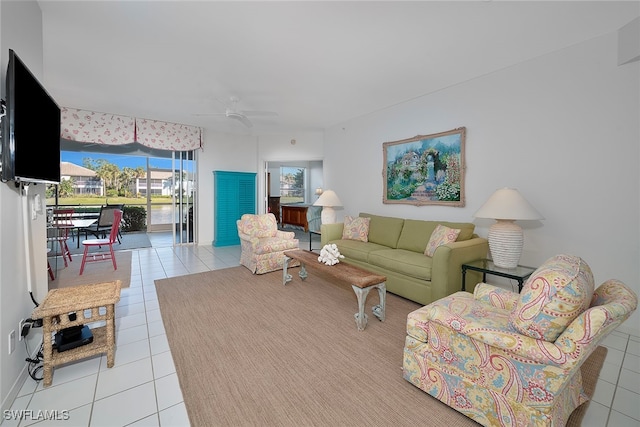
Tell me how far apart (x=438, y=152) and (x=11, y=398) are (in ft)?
15.2

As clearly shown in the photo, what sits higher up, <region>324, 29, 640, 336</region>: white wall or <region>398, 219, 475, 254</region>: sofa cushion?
<region>324, 29, 640, 336</region>: white wall

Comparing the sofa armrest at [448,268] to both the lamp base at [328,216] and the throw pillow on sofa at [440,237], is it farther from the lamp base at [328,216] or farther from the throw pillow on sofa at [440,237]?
the lamp base at [328,216]

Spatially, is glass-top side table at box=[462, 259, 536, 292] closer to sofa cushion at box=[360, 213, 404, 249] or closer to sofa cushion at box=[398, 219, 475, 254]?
sofa cushion at box=[398, 219, 475, 254]

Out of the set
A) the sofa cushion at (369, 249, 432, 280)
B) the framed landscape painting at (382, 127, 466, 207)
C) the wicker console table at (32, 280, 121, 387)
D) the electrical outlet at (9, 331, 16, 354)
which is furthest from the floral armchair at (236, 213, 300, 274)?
the electrical outlet at (9, 331, 16, 354)

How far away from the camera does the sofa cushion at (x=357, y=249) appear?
377 cm

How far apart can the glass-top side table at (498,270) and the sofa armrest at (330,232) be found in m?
2.20

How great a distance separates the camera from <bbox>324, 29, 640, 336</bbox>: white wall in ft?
8.12

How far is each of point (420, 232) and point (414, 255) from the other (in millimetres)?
458

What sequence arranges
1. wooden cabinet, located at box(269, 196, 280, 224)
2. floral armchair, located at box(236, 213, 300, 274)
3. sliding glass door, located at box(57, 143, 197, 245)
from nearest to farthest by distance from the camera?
1. floral armchair, located at box(236, 213, 300, 274)
2. sliding glass door, located at box(57, 143, 197, 245)
3. wooden cabinet, located at box(269, 196, 280, 224)

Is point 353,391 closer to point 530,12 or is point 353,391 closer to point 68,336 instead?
point 68,336

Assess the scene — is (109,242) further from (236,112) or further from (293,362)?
(293,362)

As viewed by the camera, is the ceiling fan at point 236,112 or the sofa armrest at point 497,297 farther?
the ceiling fan at point 236,112

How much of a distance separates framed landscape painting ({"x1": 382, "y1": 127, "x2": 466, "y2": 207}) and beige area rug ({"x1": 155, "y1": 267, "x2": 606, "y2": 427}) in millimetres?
1643

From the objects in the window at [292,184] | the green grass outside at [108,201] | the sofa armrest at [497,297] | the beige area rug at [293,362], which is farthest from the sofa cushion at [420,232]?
the green grass outside at [108,201]
